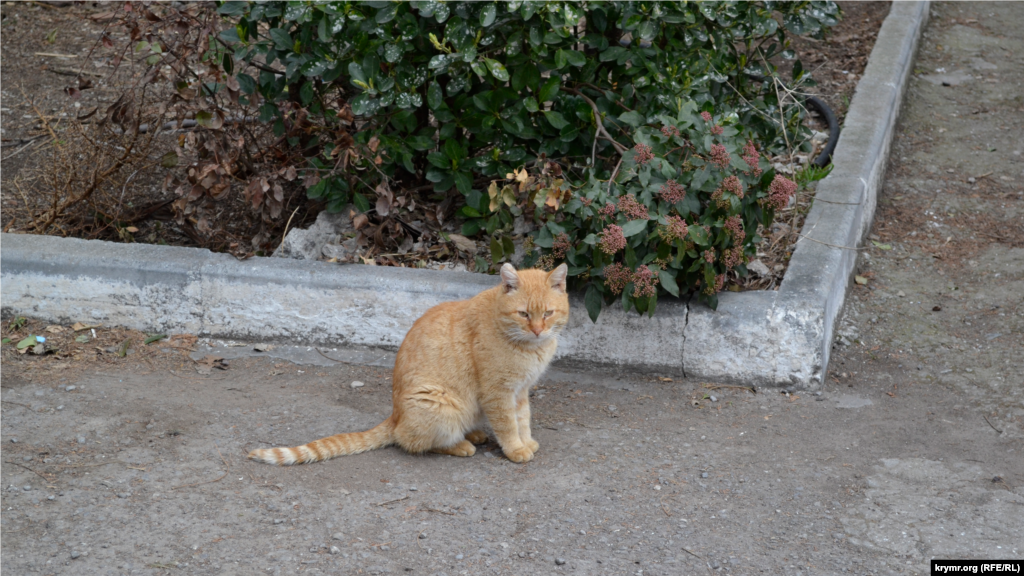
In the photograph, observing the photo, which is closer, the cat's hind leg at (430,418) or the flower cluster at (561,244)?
the cat's hind leg at (430,418)

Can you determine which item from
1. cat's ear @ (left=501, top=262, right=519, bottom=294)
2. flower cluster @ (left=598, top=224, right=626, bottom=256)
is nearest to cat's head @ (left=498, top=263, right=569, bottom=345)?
cat's ear @ (left=501, top=262, right=519, bottom=294)

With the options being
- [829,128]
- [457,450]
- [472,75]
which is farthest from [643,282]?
[829,128]

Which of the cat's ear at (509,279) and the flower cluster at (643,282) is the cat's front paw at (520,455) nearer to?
the cat's ear at (509,279)

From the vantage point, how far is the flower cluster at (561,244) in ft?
13.2

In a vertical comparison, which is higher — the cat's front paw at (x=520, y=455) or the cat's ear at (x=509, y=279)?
the cat's ear at (x=509, y=279)

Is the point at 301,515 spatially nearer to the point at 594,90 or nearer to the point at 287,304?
the point at 287,304

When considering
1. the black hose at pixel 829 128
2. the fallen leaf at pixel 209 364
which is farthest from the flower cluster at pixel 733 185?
the fallen leaf at pixel 209 364

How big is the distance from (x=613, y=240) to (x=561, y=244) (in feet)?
0.94

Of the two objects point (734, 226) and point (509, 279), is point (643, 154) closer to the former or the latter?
point (734, 226)

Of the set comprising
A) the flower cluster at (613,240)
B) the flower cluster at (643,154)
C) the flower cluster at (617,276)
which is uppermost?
the flower cluster at (643,154)

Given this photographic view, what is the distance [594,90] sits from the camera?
15.3 feet

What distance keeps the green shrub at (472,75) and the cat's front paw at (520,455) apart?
127 centimetres

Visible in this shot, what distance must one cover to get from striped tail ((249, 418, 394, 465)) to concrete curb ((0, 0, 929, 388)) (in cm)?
87

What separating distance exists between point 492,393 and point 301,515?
0.89m
